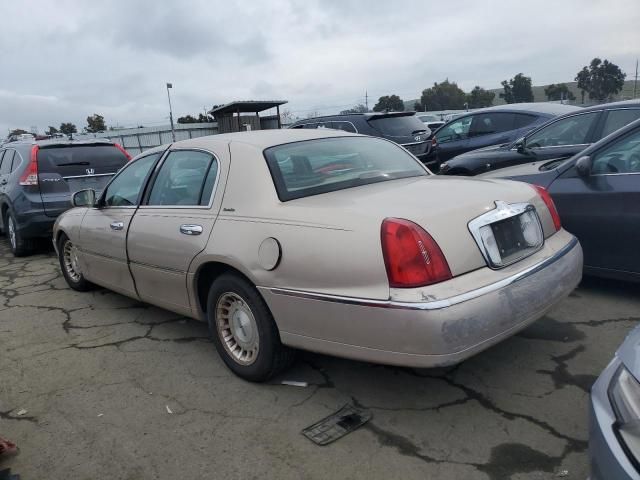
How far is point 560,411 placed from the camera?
2.82 m

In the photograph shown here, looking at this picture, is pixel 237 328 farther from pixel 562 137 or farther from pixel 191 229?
pixel 562 137

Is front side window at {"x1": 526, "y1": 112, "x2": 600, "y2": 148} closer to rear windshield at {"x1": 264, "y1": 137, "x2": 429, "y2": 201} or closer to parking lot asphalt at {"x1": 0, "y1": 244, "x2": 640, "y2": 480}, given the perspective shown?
parking lot asphalt at {"x1": 0, "y1": 244, "x2": 640, "y2": 480}

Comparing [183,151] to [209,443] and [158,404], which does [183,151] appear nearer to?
[158,404]

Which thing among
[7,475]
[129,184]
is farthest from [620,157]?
[7,475]

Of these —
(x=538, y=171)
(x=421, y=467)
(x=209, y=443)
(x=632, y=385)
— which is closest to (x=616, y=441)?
(x=632, y=385)

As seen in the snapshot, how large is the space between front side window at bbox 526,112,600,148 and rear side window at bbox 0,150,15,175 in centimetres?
721

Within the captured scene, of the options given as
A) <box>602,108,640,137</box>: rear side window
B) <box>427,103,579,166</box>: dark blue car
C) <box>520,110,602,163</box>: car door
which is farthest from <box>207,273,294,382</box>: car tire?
<box>427,103,579,166</box>: dark blue car

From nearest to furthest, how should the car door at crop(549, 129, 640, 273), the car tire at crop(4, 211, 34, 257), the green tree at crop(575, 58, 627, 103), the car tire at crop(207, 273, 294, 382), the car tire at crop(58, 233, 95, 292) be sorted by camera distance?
1. the car tire at crop(207, 273, 294, 382)
2. the car door at crop(549, 129, 640, 273)
3. the car tire at crop(58, 233, 95, 292)
4. the car tire at crop(4, 211, 34, 257)
5. the green tree at crop(575, 58, 627, 103)

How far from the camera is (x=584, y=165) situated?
14.1ft

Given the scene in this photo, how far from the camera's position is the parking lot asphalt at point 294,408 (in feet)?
8.40

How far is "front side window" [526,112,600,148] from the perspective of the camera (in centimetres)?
612

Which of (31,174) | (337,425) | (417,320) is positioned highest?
(31,174)

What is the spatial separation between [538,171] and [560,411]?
2653mm

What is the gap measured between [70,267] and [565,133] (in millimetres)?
5688
